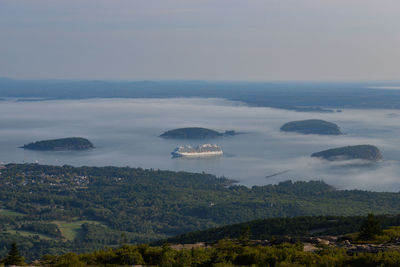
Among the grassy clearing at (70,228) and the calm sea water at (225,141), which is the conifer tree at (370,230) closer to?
the grassy clearing at (70,228)

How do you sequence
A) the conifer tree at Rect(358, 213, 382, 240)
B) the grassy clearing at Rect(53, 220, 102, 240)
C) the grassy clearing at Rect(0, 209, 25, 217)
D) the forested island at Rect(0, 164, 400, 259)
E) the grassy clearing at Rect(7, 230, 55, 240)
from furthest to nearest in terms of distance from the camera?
the grassy clearing at Rect(0, 209, 25, 217), the grassy clearing at Rect(53, 220, 102, 240), the forested island at Rect(0, 164, 400, 259), the grassy clearing at Rect(7, 230, 55, 240), the conifer tree at Rect(358, 213, 382, 240)

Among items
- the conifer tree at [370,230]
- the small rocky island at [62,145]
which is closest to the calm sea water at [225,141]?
the small rocky island at [62,145]

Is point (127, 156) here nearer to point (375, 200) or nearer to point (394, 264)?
point (375, 200)

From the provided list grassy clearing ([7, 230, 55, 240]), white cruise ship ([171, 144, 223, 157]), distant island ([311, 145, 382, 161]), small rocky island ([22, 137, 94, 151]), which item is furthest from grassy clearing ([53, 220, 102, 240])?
small rocky island ([22, 137, 94, 151])

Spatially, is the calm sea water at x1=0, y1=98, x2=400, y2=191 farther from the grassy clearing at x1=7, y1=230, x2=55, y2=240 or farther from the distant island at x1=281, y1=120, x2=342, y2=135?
the grassy clearing at x1=7, y1=230, x2=55, y2=240

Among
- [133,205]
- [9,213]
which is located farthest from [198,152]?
[9,213]

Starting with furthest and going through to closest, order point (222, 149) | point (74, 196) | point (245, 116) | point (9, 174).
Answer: point (245, 116) → point (222, 149) → point (9, 174) → point (74, 196)

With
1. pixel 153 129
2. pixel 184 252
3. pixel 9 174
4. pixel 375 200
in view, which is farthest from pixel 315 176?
pixel 153 129
